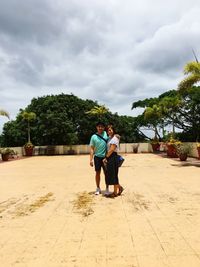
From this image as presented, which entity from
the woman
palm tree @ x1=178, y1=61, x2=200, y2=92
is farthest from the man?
palm tree @ x1=178, y1=61, x2=200, y2=92

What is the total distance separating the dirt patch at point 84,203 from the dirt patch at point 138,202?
29.5 inches

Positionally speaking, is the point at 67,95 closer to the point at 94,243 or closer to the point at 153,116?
the point at 153,116

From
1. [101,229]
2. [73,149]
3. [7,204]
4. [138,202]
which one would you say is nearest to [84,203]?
[138,202]

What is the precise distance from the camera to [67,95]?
33.2 metres

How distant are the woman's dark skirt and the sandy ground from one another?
1.26ft

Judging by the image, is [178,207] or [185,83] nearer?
[178,207]

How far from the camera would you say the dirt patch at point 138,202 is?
5.79 m

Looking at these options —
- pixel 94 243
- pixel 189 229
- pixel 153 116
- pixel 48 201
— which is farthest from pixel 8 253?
pixel 153 116

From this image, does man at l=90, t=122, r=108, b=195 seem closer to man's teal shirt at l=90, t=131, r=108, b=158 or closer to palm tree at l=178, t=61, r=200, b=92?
man's teal shirt at l=90, t=131, r=108, b=158

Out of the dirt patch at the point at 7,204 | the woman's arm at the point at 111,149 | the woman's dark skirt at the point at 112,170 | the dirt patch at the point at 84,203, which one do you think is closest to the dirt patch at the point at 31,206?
the dirt patch at the point at 7,204

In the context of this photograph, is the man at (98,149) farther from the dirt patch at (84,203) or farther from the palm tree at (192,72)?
the palm tree at (192,72)

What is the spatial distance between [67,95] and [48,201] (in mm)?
27039

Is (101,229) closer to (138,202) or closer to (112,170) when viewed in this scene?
(138,202)

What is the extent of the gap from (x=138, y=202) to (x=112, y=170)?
0.85 metres
